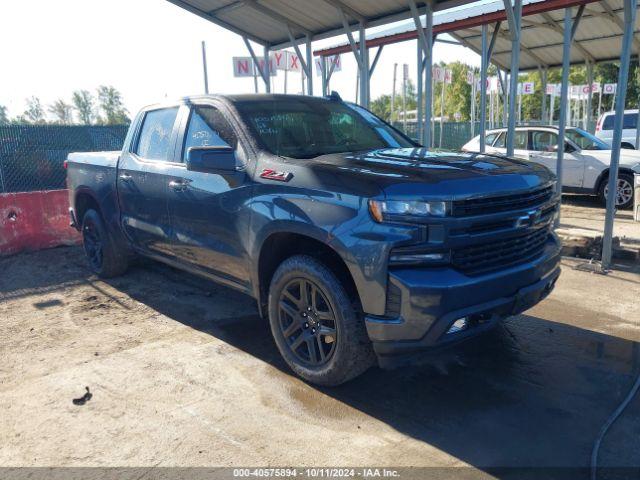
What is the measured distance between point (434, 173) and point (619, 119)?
4.01 m

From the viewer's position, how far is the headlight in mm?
2898

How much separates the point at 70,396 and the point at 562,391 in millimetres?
3245

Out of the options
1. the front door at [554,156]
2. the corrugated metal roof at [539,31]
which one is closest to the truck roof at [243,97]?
the corrugated metal roof at [539,31]

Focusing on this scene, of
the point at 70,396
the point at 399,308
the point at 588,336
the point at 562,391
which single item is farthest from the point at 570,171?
the point at 70,396

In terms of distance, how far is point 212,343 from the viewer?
4309 millimetres

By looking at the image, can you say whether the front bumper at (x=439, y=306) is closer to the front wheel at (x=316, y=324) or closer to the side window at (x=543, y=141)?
the front wheel at (x=316, y=324)

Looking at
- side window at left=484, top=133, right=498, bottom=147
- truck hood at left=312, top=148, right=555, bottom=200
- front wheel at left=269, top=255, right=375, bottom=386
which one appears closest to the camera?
truck hood at left=312, top=148, right=555, bottom=200

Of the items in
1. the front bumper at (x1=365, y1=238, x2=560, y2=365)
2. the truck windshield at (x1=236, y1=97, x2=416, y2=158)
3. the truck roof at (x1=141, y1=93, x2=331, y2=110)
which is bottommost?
the front bumper at (x1=365, y1=238, x2=560, y2=365)

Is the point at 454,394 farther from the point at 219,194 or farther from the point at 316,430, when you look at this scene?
the point at 219,194

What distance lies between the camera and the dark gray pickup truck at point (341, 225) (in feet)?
9.50

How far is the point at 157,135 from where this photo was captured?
16.3 ft

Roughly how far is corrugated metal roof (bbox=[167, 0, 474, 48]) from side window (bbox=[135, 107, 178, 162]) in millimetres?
4035

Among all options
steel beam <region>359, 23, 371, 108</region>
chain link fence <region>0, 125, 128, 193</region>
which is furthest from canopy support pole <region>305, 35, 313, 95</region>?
chain link fence <region>0, 125, 128, 193</region>

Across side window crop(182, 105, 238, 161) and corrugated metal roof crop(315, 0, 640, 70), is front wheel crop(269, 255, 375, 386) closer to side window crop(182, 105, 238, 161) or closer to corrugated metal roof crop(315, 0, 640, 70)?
side window crop(182, 105, 238, 161)
